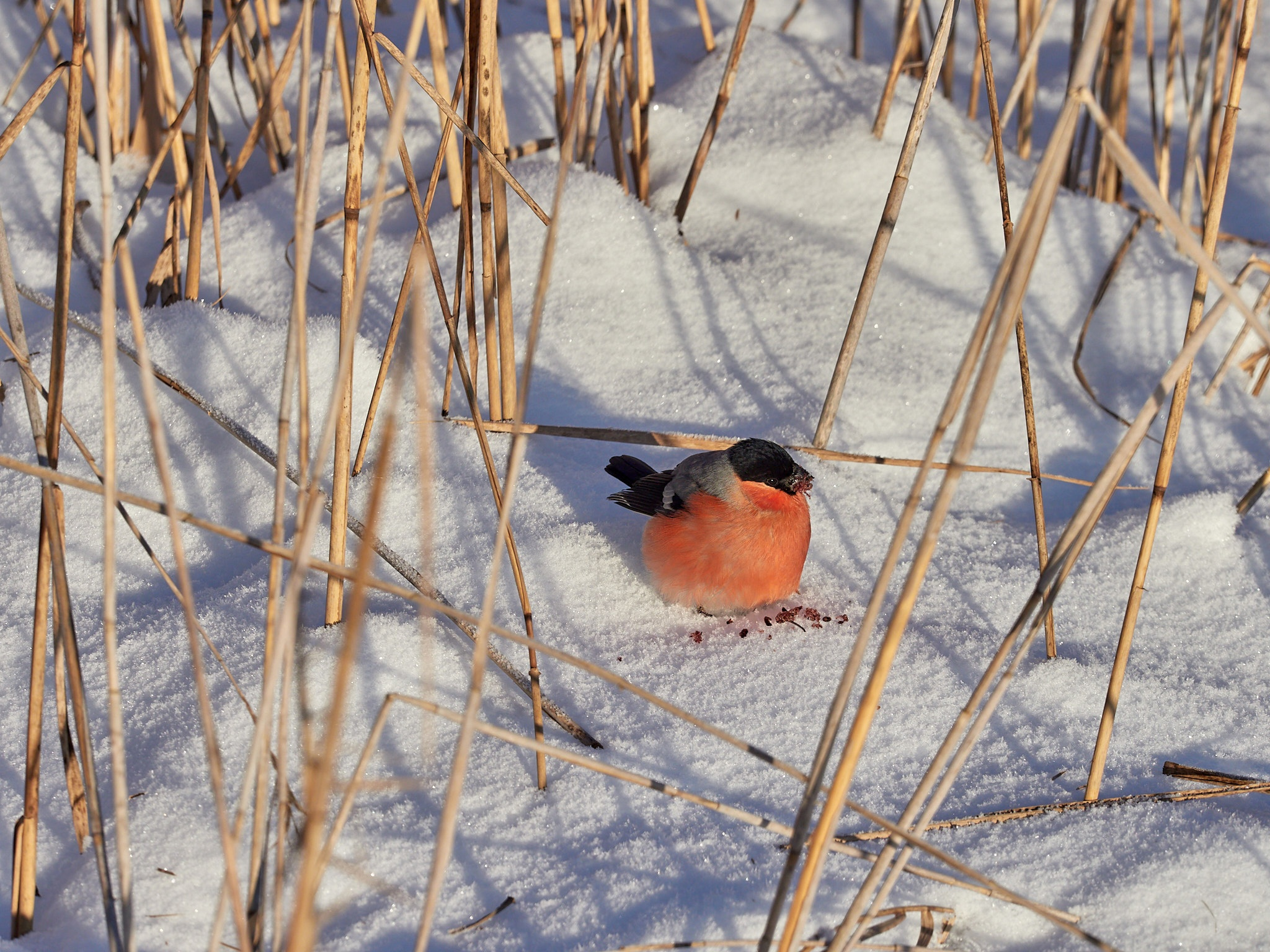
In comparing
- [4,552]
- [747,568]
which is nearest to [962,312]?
[747,568]

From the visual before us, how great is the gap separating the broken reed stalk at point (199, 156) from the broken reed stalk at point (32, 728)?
1.96 feet

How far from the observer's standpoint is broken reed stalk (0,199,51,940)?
4.54 feet

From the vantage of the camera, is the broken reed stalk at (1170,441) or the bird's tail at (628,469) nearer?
the broken reed stalk at (1170,441)

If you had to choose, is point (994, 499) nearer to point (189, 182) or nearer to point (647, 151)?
point (647, 151)

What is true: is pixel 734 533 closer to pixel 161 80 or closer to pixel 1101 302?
pixel 1101 302

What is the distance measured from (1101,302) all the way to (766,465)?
160 centimetres

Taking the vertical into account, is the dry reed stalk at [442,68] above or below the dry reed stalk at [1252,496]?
above

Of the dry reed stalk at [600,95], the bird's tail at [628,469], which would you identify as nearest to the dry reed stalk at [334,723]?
the dry reed stalk at [600,95]

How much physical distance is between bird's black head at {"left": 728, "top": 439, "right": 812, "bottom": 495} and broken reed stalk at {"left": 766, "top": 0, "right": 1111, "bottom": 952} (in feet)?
3.18

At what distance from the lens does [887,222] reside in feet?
7.16

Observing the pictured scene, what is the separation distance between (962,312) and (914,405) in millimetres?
440

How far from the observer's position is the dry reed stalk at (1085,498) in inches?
43.6

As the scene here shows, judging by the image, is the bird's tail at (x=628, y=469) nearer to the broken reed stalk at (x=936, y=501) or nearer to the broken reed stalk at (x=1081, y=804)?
the broken reed stalk at (x=1081, y=804)

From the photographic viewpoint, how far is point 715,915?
59.0 inches
